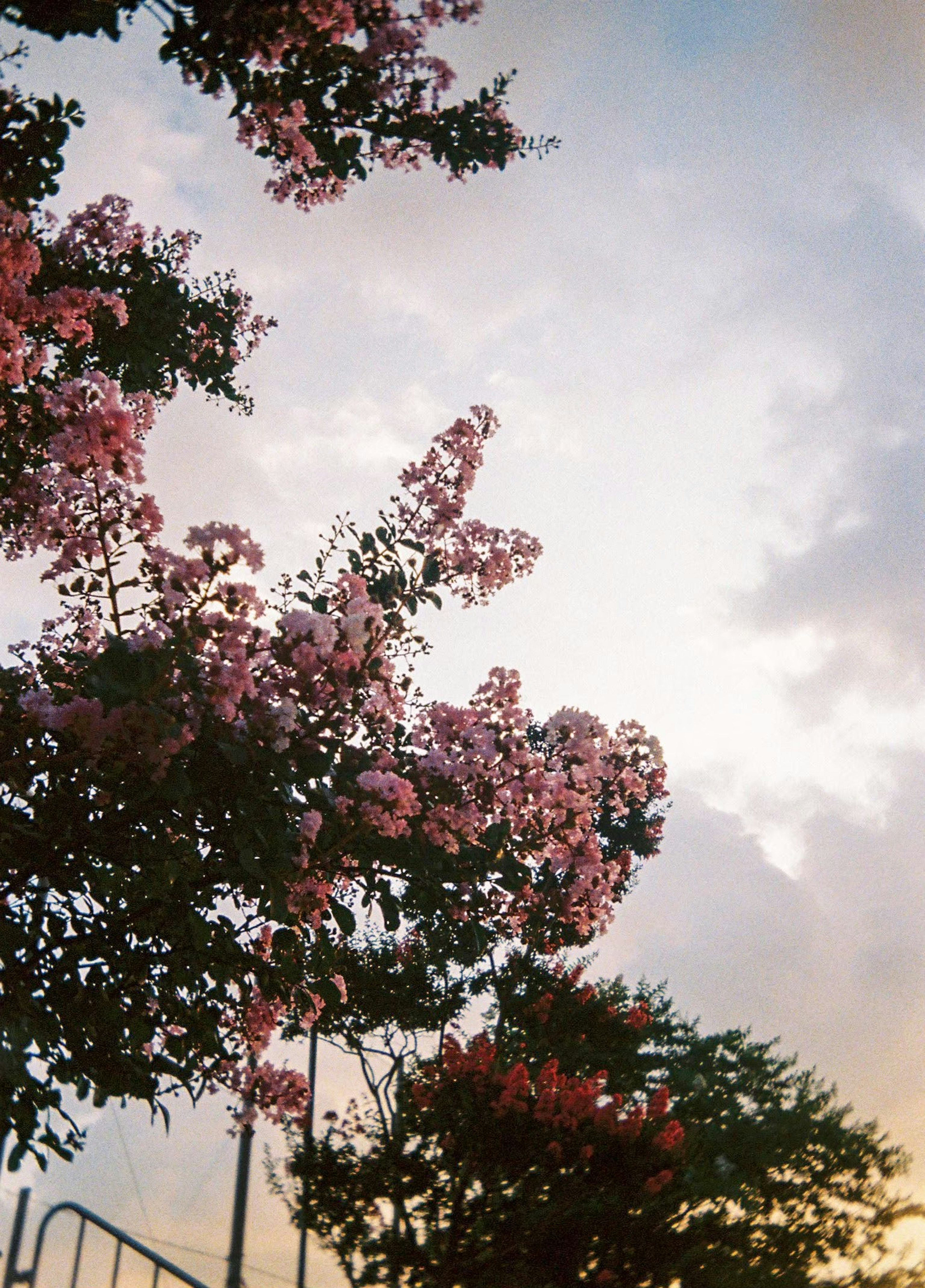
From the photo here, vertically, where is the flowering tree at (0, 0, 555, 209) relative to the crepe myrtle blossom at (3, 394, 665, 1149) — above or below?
above

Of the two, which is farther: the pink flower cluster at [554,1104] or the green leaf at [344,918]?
the pink flower cluster at [554,1104]

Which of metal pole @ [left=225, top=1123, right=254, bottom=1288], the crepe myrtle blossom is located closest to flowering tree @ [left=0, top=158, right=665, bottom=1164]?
the crepe myrtle blossom

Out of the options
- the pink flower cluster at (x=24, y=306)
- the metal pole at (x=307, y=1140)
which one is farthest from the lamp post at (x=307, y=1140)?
the pink flower cluster at (x=24, y=306)

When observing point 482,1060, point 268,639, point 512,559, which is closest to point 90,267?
point 512,559

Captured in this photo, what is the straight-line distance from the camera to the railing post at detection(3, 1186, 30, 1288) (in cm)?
573

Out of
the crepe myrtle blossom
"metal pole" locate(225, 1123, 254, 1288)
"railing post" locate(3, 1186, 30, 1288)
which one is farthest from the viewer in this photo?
"metal pole" locate(225, 1123, 254, 1288)

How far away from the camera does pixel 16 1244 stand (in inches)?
229

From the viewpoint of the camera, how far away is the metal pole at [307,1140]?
13242 mm

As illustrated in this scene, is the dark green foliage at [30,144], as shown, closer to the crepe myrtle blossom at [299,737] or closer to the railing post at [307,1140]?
the crepe myrtle blossom at [299,737]

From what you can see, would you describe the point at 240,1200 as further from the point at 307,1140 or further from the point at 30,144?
the point at 30,144

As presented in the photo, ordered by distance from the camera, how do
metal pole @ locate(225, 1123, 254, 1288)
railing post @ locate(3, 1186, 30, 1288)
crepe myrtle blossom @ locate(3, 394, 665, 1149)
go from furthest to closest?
metal pole @ locate(225, 1123, 254, 1288) < railing post @ locate(3, 1186, 30, 1288) < crepe myrtle blossom @ locate(3, 394, 665, 1149)

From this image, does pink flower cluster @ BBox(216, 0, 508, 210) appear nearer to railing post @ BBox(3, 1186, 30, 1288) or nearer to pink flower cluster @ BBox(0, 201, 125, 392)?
pink flower cluster @ BBox(0, 201, 125, 392)

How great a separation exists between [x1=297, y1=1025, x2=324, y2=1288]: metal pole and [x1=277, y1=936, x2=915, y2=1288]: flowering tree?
10 centimetres

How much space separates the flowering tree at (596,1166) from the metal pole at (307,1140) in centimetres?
10
